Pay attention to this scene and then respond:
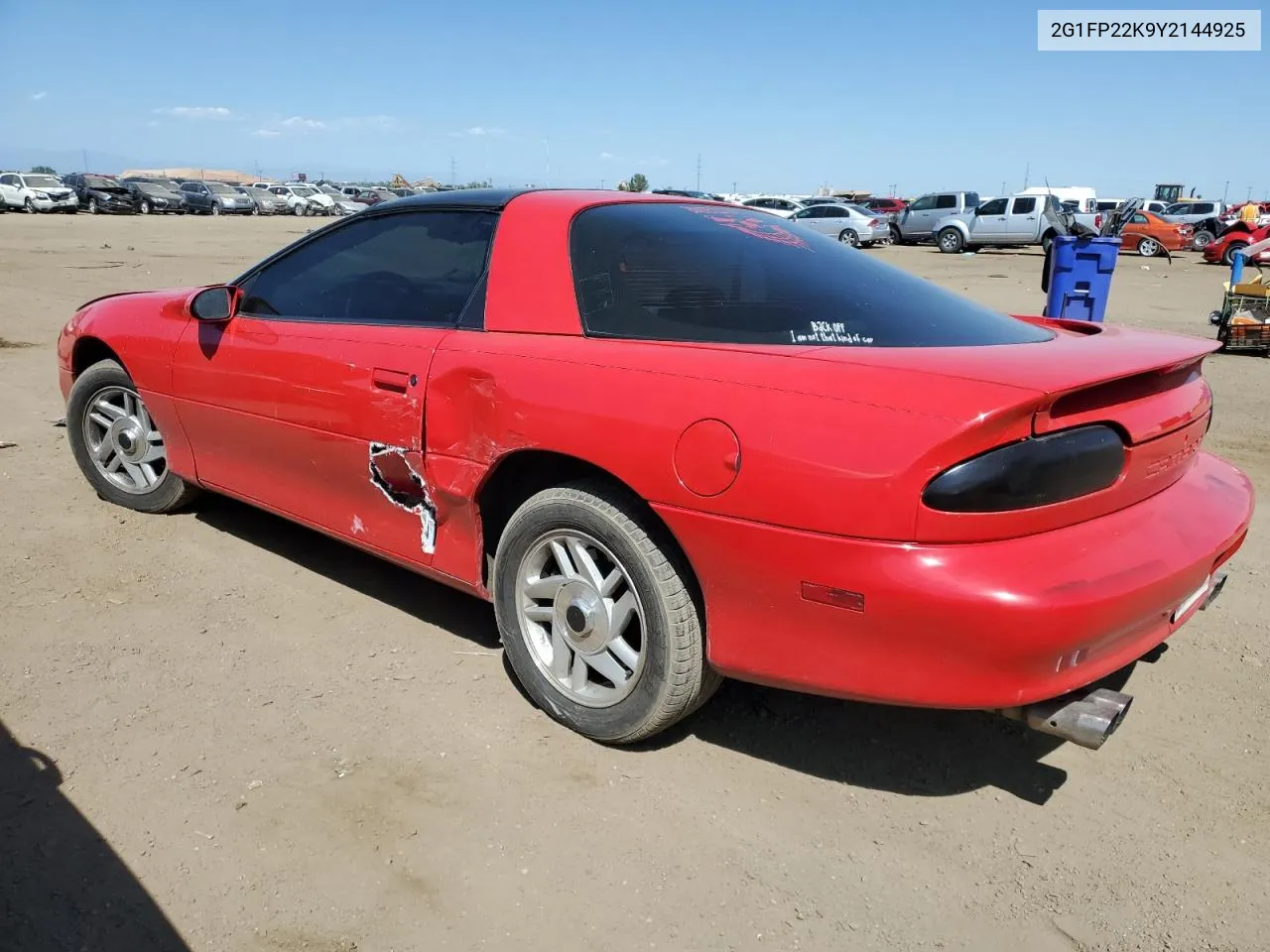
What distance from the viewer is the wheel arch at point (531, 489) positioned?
8.15 ft

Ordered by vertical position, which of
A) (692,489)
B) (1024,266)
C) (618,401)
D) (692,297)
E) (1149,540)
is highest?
(692,297)

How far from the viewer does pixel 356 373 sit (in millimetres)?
3145

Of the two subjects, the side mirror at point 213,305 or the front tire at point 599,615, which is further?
the side mirror at point 213,305

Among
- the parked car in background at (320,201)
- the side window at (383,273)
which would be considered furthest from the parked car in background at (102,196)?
the side window at (383,273)

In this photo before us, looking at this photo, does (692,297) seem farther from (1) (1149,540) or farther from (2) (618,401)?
(1) (1149,540)

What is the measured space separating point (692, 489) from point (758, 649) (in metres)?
0.42

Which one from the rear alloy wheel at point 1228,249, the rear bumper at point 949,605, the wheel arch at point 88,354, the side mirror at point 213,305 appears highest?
the side mirror at point 213,305

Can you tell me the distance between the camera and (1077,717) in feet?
Answer: 7.27

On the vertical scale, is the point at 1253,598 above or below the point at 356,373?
below

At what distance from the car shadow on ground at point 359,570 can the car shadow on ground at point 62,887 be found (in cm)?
134

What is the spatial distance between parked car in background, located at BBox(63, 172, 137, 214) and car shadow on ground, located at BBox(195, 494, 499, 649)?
4172 centimetres

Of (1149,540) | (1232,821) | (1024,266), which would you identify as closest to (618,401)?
(1149,540)

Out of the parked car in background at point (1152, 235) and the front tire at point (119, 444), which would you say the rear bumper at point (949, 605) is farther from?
the parked car in background at point (1152, 235)

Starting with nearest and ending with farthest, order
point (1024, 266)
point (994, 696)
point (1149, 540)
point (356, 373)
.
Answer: point (994, 696), point (1149, 540), point (356, 373), point (1024, 266)
